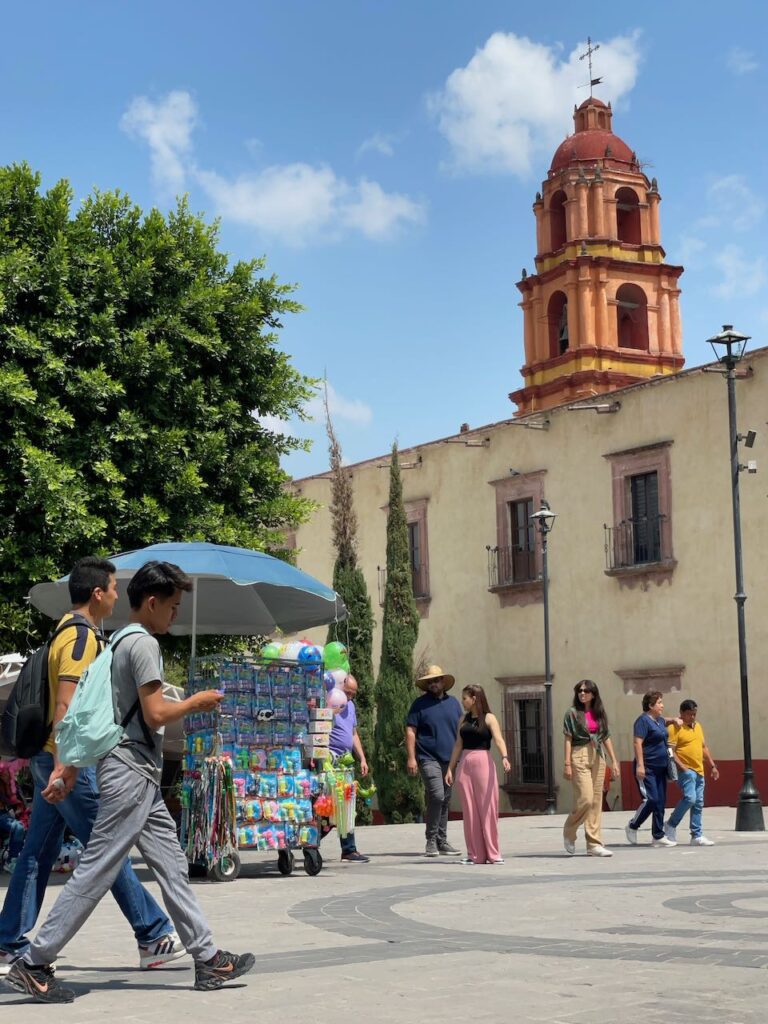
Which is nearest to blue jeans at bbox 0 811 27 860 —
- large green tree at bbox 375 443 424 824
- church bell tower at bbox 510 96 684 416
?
large green tree at bbox 375 443 424 824

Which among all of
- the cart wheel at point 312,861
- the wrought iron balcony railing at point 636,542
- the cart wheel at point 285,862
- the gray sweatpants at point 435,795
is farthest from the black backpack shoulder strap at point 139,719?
the wrought iron balcony railing at point 636,542

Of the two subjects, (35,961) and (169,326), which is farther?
(169,326)

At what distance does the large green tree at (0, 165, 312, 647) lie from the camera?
16.9 metres

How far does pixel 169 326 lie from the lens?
17875mm

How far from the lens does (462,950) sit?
8078mm

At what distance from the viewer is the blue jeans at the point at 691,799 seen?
55.5 ft

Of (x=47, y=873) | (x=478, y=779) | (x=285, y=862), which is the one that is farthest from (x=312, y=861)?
(x=47, y=873)

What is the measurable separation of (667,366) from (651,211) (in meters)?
4.69

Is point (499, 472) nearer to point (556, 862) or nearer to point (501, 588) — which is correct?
point (501, 588)

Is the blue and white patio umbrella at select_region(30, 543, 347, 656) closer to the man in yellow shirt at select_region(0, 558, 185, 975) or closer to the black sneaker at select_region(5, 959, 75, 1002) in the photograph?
the man in yellow shirt at select_region(0, 558, 185, 975)

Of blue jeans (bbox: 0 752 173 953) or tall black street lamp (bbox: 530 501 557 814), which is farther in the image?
tall black street lamp (bbox: 530 501 557 814)

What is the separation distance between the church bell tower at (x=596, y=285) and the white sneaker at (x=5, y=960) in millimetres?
38131

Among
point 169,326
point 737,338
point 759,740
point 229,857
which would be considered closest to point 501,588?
point 759,740

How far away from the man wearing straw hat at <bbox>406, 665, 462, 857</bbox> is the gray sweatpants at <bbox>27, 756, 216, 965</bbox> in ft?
27.6
